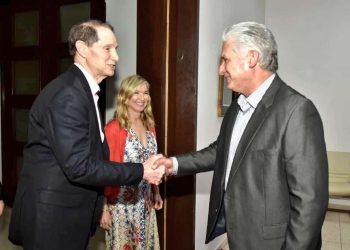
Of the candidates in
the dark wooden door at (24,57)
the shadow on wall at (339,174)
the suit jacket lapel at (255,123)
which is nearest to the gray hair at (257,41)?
the suit jacket lapel at (255,123)

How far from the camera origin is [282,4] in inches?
198

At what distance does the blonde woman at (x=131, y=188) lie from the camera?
235 centimetres

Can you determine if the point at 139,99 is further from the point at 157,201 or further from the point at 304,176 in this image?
the point at 304,176

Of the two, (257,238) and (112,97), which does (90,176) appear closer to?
(257,238)

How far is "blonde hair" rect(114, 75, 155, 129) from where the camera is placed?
7.93ft

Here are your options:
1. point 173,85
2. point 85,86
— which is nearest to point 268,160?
point 85,86

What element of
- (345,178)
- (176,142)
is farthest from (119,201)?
(345,178)

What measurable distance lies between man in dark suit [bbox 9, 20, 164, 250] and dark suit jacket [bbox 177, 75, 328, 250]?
0.52 m

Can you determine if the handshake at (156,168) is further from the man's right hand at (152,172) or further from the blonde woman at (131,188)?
the blonde woman at (131,188)

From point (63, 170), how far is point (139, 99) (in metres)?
1.05

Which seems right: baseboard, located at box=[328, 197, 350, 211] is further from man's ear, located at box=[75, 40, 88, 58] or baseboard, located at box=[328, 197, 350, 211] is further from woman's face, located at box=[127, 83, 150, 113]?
man's ear, located at box=[75, 40, 88, 58]

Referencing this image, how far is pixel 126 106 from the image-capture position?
8.17 feet

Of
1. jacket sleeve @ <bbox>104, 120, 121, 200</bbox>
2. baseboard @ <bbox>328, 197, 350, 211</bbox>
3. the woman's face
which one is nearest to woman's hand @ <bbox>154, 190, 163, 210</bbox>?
jacket sleeve @ <bbox>104, 120, 121, 200</bbox>

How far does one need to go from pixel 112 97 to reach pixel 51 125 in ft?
5.40
